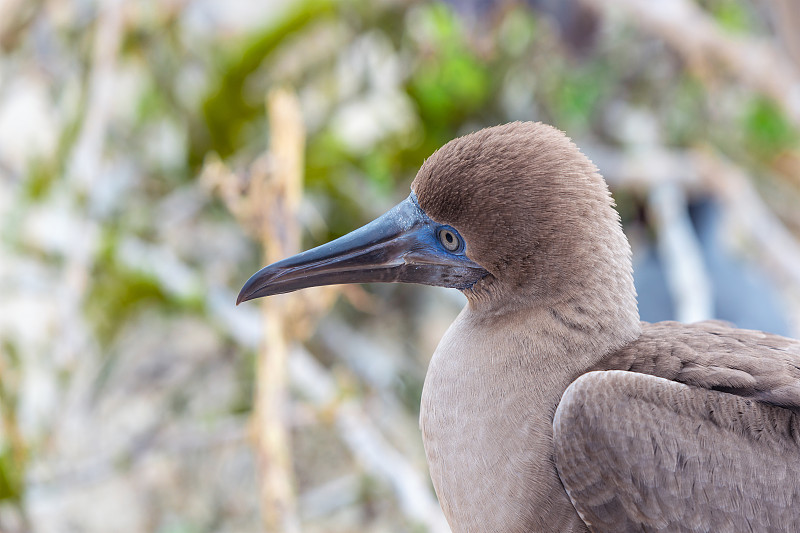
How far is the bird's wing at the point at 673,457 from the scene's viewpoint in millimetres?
1351

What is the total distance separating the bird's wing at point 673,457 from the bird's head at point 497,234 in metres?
0.24

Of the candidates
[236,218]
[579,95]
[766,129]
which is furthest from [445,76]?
[766,129]

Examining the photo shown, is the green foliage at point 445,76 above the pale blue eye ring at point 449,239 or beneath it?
above

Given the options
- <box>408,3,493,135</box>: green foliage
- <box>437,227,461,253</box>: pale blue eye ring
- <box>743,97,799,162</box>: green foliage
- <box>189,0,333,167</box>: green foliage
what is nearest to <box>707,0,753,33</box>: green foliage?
<box>743,97,799,162</box>: green foliage

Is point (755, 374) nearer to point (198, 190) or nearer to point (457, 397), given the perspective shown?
point (457, 397)

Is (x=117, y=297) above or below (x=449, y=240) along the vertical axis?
above

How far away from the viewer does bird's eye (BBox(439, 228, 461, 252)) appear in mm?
1604

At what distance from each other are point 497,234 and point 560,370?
0.29 m

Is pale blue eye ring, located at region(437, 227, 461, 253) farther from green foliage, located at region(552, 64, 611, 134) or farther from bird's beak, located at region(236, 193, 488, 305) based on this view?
green foliage, located at region(552, 64, 611, 134)

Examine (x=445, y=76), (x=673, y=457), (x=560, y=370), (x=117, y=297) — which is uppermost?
(x=445, y=76)

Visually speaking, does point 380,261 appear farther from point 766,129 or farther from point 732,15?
point 766,129

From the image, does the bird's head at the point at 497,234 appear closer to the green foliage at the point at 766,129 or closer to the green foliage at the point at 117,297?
the green foliage at the point at 117,297

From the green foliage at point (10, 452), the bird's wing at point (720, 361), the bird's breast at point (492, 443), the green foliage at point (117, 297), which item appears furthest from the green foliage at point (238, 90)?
the bird's wing at point (720, 361)

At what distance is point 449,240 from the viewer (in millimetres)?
1621
